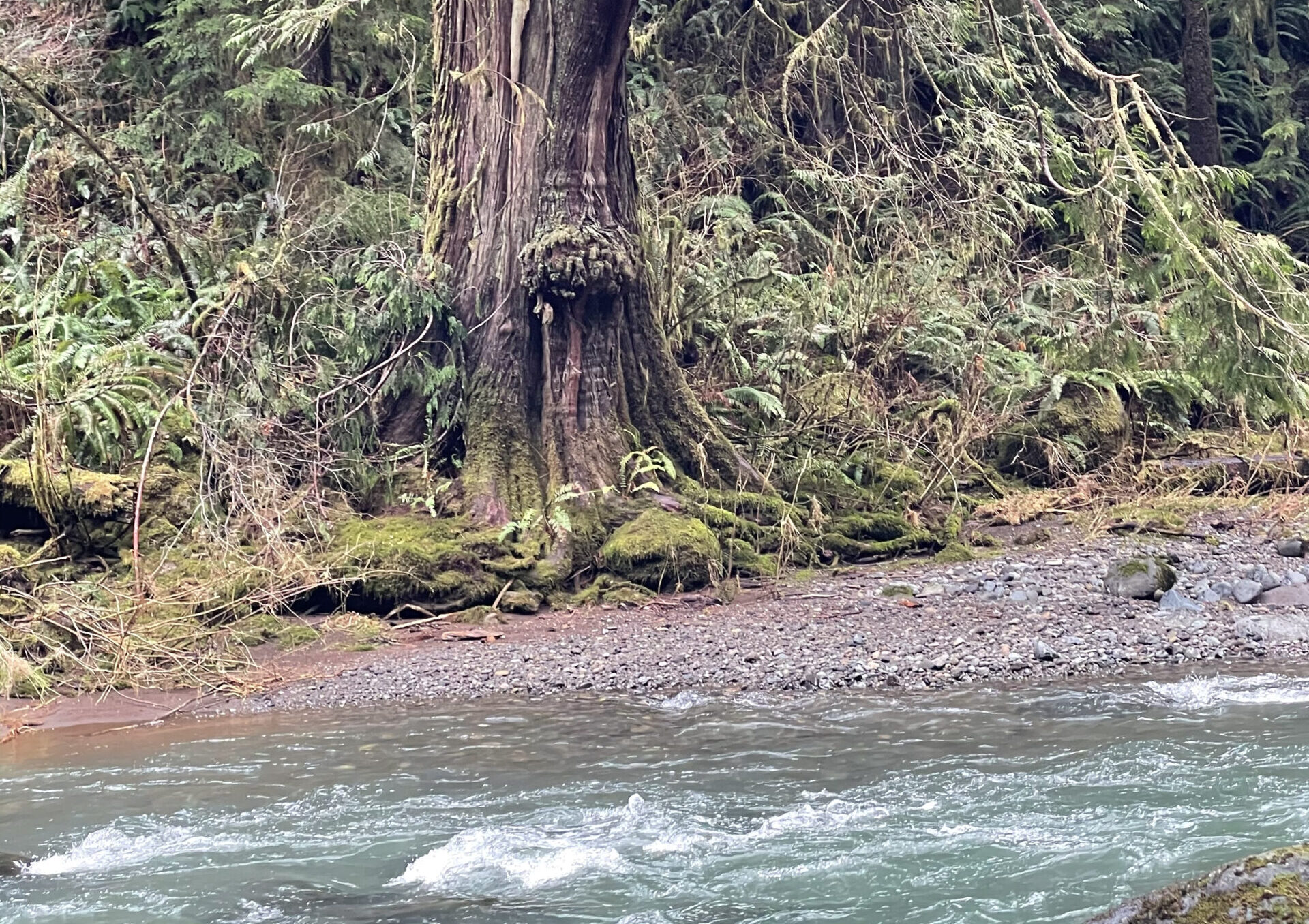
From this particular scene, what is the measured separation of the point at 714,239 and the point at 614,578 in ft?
18.9

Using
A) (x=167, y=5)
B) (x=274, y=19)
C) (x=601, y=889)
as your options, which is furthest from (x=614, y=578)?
(x=167, y=5)

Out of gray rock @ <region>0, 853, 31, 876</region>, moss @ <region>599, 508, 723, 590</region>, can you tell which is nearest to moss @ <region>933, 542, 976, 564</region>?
moss @ <region>599, 508, 723, 590</region>

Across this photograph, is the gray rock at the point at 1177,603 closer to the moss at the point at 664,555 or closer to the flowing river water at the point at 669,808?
the flowing river water at the point at 669,808

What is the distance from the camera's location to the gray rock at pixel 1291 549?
10195 millimetres

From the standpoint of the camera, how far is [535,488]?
34.5ft

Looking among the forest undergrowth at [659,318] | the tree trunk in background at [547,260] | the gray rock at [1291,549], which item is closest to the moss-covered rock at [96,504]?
the forest undergrowth at [659,318]

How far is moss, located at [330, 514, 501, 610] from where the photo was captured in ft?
30.9

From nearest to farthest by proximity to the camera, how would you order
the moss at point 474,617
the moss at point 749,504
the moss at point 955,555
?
the moss at point 474,617 < the moss at point 955,555 < the moss at point 749,504

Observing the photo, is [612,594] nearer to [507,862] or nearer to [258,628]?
[258,628]

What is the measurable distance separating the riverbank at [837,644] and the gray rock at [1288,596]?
50 millimetres

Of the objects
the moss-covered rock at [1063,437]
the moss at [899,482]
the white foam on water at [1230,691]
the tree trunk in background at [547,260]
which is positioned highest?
the tree trunk in background at [547,260]

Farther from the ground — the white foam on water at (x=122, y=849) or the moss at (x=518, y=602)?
the moss at (x=518, y=602)

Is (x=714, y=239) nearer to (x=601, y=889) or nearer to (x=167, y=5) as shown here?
(x=167, y=5)

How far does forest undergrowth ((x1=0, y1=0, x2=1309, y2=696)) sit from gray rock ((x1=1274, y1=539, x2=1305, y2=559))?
1.11m
